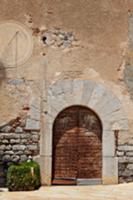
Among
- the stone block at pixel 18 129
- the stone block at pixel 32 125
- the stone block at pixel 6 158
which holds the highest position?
the stone block at pixel 32 125

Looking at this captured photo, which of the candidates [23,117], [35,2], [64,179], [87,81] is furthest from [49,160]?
[35,2]

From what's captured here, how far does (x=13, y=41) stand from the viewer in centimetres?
770

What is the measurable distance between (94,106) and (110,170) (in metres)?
1.35

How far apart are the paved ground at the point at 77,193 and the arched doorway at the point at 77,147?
340 mm

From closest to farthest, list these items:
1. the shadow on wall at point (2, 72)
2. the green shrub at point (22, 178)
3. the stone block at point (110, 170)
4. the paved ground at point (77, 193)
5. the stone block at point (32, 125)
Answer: the paved ground at point (77, 193) < the green shrub at point (22, 178) < the stone block at point (110, 170) < the stone block at point (32, 125) < the shadow on wall at point (2, 72)

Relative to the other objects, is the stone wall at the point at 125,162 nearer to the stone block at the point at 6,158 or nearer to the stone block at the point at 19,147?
the stone block at the point at 19,147

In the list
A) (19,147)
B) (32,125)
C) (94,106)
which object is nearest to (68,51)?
(94,106)

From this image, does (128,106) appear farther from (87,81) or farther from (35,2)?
(35,2)

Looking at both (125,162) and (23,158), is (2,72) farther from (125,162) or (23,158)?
(125,162)

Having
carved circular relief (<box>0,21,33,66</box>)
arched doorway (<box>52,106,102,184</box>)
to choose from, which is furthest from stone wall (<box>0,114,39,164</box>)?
carved circular relief (<box>0,21,33,66</box>)

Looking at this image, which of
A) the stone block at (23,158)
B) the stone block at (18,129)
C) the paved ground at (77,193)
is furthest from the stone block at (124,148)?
the stone block at (18,129)

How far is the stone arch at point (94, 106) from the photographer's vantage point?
24.0ft

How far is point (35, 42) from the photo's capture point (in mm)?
7645

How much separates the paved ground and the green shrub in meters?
0.21
